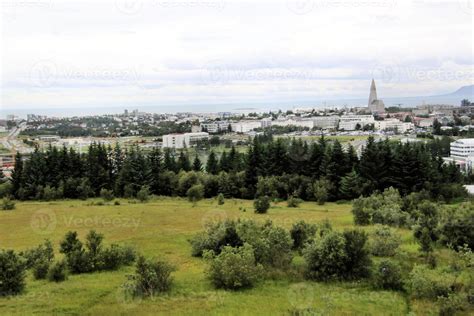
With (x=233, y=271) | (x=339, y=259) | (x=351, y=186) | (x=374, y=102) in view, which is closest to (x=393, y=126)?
(x=374, y=102)

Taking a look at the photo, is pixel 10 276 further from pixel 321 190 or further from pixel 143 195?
pixel 321 190

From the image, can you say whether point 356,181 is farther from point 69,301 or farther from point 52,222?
point 69,301

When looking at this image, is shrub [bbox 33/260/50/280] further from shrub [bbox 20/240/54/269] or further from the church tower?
the church tower

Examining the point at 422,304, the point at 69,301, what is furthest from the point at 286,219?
the point at 69,301

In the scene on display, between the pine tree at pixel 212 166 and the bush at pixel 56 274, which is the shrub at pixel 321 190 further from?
the bush at pixel 56 274

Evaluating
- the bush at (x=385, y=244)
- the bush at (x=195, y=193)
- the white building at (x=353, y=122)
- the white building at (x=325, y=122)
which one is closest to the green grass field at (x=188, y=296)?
the bush at (x=385, y=244)
